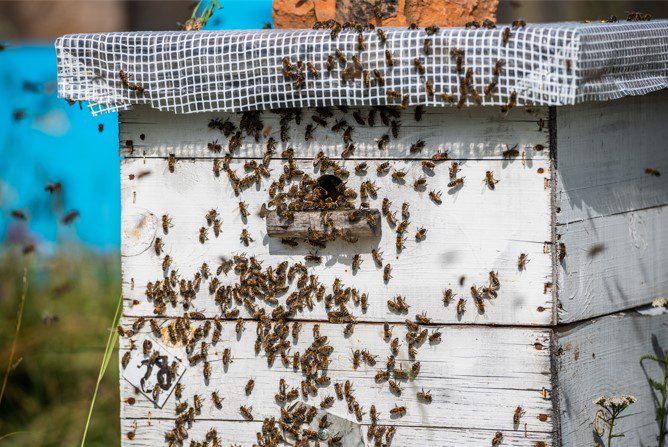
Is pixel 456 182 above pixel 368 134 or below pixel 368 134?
below

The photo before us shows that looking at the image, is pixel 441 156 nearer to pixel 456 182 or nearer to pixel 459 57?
pixel 456 182

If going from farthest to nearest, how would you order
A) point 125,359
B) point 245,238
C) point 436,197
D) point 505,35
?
point 125,359, point 245,238, point 436,197, point 505,35

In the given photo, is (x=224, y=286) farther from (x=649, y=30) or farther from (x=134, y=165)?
(x=649, y=30)

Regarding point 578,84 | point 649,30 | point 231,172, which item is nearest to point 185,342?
point 231,172

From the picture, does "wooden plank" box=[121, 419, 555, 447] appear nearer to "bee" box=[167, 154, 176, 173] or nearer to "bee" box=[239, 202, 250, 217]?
"bee" box=[239, 202, 250, 217]

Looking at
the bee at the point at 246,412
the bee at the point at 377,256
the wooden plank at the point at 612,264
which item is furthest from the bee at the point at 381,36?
the bee at the point at 246,412

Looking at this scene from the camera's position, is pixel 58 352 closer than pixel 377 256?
No

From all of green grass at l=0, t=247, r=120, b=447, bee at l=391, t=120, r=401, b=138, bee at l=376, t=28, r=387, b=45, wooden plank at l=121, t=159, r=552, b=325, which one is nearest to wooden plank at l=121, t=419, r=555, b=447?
wooden plank at l=121, t=159, r=552, b=325

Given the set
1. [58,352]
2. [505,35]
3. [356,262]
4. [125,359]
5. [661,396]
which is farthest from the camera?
[58,352]

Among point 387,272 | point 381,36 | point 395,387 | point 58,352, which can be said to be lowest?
point 395,387

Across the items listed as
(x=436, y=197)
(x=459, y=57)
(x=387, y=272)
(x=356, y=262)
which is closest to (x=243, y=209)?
(x=356, y=262)
